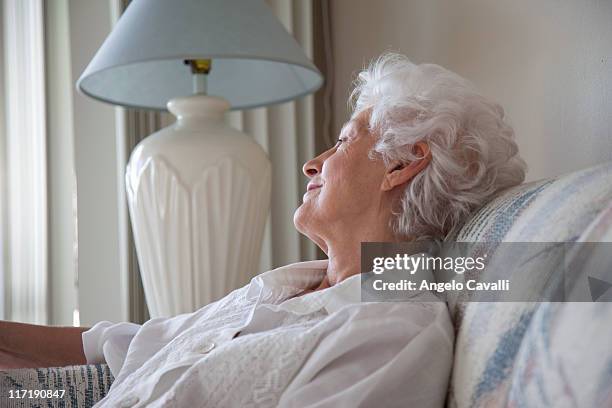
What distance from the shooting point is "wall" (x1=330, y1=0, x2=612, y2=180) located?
1.48 metres

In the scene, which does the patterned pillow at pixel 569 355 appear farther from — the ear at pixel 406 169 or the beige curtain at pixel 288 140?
the beige curtain at pixel 288 140

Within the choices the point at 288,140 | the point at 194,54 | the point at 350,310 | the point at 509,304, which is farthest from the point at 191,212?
the point at 509,304

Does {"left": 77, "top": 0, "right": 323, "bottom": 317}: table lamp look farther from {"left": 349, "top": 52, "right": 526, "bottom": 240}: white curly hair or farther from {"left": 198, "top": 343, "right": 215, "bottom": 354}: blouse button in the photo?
{"left": 198, "top": 343, "right": 215, "bottom": 354}: blouse button

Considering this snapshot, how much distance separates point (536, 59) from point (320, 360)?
1.04m

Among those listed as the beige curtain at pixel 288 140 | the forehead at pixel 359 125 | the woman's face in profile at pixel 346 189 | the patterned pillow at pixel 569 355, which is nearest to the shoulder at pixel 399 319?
the patterned pillow at pixel 569 355

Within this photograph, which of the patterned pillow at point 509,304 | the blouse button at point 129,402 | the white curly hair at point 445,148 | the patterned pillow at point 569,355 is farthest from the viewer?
the white curly hair at point 445,148

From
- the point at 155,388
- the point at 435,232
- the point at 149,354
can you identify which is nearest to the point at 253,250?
the point at 149,354

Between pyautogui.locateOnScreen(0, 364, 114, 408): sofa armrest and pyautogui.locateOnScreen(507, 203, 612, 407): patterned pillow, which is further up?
pyautogui.locateOnScreen(507, 203, 612, 407): patterned pillow

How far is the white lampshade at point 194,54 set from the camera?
2.00m

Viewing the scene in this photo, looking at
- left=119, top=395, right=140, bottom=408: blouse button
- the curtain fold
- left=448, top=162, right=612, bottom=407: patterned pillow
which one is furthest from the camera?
the curtain fold

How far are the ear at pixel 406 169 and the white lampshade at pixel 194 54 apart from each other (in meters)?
0.81

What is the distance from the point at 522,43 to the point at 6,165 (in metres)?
1.77

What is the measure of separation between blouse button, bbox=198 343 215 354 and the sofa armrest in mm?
359

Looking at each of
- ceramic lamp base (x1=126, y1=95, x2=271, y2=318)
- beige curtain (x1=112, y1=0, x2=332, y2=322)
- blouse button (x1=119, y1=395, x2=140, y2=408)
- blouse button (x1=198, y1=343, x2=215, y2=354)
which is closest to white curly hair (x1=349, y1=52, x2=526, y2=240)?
blouse button (x1=198, y1=343, x2=215, y2=354)
